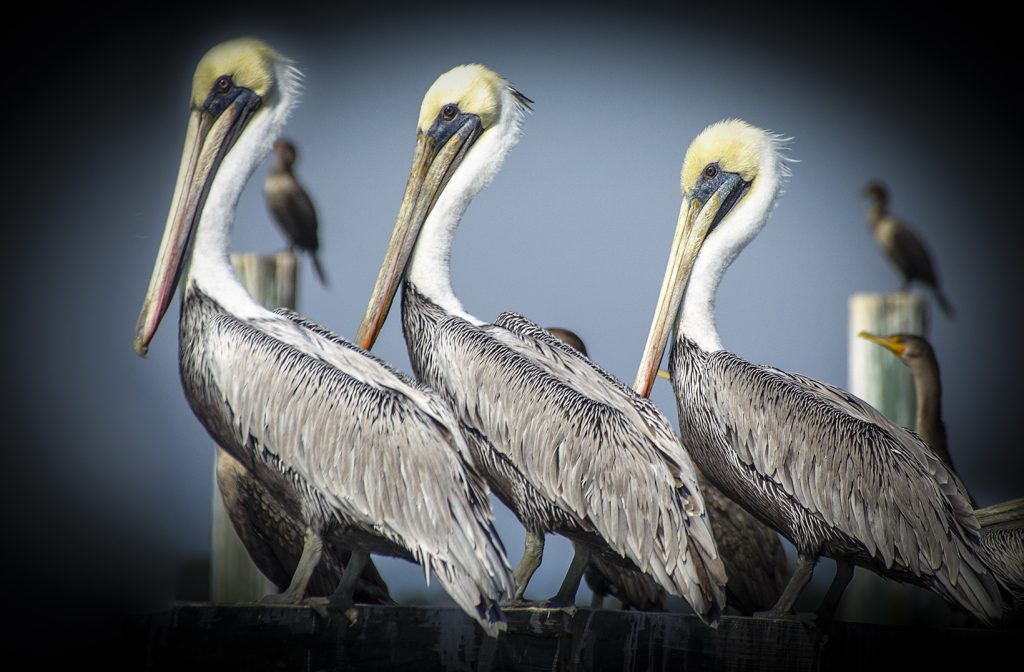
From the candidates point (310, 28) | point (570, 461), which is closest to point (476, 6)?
point (310, 28)

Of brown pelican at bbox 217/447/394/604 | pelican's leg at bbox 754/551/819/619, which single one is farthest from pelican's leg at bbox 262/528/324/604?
pelican's leg at bbox 754/551/819/619

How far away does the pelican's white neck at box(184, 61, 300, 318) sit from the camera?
3.96 metres

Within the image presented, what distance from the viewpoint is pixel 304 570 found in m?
3.71

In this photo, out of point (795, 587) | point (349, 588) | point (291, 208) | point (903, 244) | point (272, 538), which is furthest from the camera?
point (903, 244)

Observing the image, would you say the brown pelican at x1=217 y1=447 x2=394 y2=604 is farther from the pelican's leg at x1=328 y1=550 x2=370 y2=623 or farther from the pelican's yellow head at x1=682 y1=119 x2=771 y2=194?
the pelican's yellow head at x1=682 y1=119 x2=771 y2=194

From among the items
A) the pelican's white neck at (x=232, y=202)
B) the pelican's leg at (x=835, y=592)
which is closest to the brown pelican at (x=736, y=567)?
the pelican's leg at (x=835, y=592)

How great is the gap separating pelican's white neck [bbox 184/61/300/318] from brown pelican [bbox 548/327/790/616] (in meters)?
1.52

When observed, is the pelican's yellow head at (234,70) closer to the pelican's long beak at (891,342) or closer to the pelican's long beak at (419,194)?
the pelican's long beak at (419,194)

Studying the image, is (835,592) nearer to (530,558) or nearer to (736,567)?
(736,567)

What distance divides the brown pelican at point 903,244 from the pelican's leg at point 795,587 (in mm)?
1573

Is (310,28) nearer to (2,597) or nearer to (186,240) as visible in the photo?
(186,240)

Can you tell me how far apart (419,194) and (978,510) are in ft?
7.13

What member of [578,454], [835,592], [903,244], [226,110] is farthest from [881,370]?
[226,110]

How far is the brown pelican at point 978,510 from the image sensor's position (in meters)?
3.99
